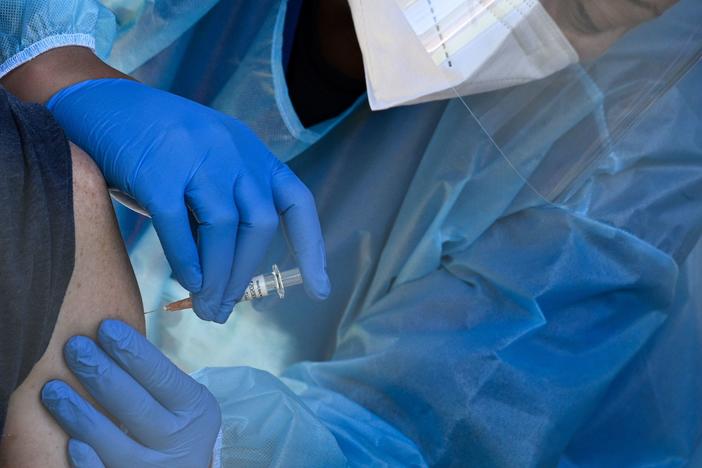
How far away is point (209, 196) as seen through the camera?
0.97 meters

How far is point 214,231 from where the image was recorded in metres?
0.97

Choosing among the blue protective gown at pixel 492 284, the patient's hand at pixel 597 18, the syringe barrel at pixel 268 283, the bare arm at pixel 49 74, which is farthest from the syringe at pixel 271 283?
the patient's hand at pixel 597 18

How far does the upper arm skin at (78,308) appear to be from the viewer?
82cm

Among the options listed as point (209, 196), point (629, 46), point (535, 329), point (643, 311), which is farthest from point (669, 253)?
point (209, 196)

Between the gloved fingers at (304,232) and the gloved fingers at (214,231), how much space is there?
0.24 ft

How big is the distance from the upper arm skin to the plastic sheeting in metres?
0.37

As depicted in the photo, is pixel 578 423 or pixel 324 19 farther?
pixel 324 19

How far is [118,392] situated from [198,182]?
0.26 meters

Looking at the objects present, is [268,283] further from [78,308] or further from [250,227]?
[78,308]

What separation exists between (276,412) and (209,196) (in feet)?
1.24

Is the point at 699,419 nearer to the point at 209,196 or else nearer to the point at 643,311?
the point at 643,311

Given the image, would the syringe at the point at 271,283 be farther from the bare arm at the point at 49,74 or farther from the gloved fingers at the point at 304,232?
the bare arm at the point at 49,74

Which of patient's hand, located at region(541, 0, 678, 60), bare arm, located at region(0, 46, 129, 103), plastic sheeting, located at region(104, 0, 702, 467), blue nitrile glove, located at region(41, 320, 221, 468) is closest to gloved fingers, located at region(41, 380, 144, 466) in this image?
blue nitrile glove, located at region(41, 320, 221, 468)

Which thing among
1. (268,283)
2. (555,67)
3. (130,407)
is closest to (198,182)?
→ (268,283)
